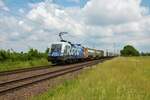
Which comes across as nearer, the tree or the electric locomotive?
the electric locomotive

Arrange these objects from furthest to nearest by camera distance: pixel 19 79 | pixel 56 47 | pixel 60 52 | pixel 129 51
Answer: pixel 129 51
pixel 56 47
pixel 60 52
pixel 19 79

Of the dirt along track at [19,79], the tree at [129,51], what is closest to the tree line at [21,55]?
the dirt along track at [19,79]

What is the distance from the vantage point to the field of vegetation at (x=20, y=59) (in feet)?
117

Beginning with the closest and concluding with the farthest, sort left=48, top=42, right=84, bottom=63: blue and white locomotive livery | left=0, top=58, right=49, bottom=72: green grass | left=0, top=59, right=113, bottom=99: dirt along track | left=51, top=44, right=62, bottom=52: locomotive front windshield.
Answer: left=0, top=59, right=113, bottom=99: dirt along track
left=0, top=58, right=49, bottom=72: green grass
left=48, top=42, right=84, bottom=63: blue and white locomotive livery
left=51, top=44, right=62, bottom=52: locomotive front windshield

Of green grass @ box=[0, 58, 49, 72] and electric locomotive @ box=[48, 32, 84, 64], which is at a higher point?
electric locomotive @ box=[48, 32, 84, 64]

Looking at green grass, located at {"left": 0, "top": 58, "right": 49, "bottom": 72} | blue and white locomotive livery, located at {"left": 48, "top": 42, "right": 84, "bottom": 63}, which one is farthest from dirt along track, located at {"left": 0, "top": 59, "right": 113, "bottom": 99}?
blue and white locomotive livery, located at {"left": 48, "top": 42, "right": 84, "bottom": 63}

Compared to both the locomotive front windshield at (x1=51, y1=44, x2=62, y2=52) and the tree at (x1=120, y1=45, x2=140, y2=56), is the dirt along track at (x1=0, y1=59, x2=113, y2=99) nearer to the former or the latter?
the locomotive front windshield at (x1=51, y1=44, x2=62, y2=52)

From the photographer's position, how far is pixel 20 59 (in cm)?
4419

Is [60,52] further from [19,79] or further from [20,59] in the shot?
[19,79]

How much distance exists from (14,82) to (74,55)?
28.6 meters

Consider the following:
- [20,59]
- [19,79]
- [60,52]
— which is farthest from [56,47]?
[19,79]

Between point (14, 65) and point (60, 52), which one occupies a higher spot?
point (60, 52)

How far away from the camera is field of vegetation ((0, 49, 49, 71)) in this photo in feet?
117

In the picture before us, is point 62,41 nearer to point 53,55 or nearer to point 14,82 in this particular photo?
point 53,55
